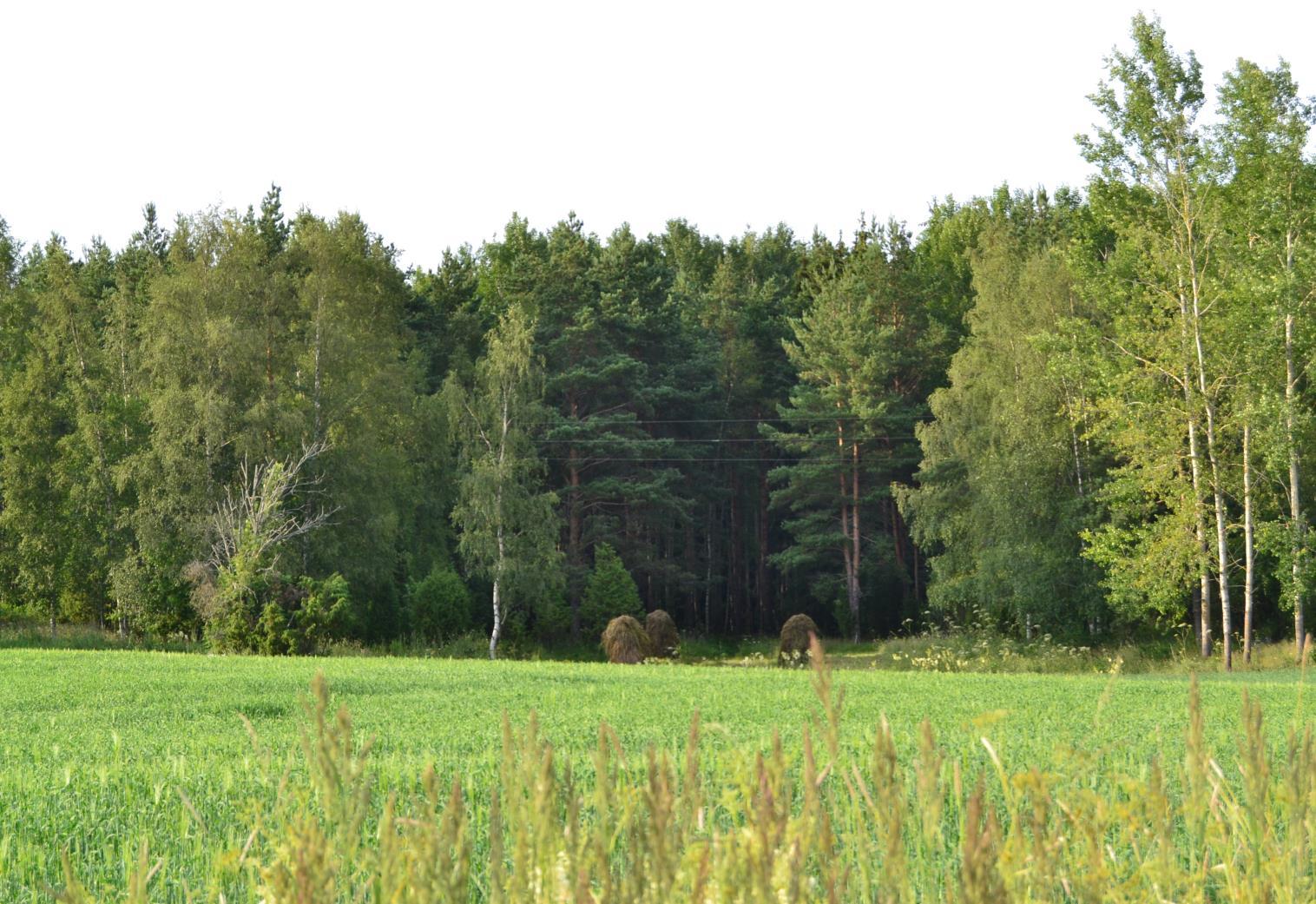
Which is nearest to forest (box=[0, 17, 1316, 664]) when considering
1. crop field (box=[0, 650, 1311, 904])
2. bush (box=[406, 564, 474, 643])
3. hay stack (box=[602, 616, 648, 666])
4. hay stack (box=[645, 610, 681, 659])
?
bush (box=[406, 564, 474, 643])

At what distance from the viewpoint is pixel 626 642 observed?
33.8 m

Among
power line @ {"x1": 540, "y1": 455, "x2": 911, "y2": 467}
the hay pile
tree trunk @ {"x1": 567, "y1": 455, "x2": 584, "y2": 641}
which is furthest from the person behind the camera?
power line @ {"x1": 540, "y1": 455, "x2": 911, "y2": 467}

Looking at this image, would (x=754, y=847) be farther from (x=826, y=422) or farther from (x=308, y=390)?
(x=826, y=422)

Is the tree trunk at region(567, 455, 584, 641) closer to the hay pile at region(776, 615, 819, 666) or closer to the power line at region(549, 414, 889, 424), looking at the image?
the power line at region(549, 414, 889, 424)

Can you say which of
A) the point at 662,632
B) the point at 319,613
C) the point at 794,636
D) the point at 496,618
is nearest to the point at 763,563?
the point at 662,632

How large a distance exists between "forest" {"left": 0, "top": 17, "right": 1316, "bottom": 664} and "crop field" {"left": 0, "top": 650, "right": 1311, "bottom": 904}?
796 centimetres

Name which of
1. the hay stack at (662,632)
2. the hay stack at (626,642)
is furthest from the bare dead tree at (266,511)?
the hay stack at (662,632)

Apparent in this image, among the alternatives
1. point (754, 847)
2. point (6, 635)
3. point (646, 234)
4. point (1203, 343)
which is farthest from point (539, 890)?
point (646, 234)

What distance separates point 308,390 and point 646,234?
27132 millimetres

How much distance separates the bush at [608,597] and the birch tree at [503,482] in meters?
3.92

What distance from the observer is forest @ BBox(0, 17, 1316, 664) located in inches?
1121

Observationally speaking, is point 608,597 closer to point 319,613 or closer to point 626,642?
point 626,642

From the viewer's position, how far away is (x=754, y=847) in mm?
1656

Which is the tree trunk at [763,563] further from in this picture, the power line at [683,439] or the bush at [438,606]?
the bush at [438,606]
